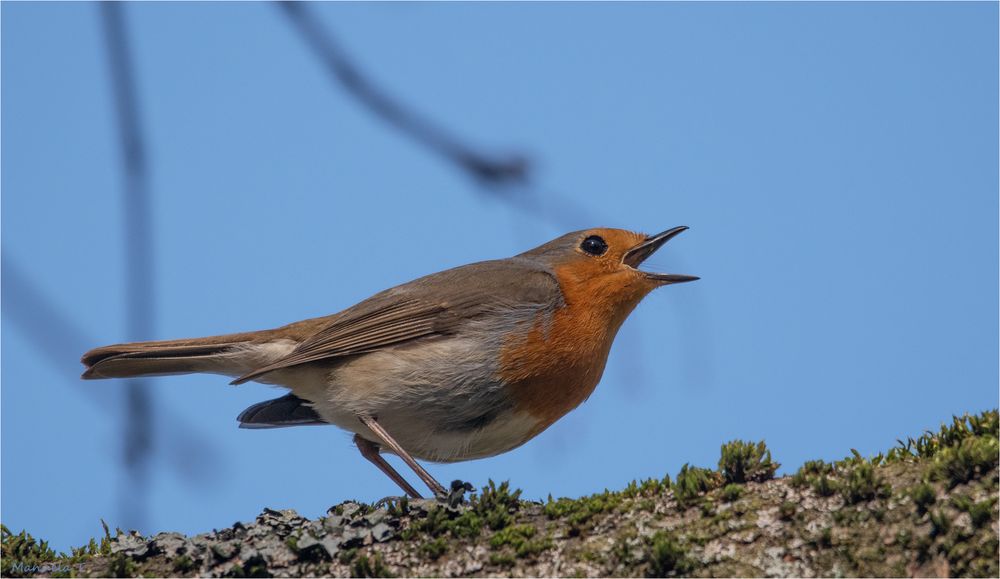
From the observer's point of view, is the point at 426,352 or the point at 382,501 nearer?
the point at 382,501

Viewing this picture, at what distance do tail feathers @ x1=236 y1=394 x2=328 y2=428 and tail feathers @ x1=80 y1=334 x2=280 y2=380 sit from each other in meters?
0.32

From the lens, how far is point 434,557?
3.75m

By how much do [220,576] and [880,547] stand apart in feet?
7.88

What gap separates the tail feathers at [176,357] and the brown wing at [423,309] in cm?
45

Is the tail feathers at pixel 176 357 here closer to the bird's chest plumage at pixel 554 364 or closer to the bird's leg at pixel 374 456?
the bird's leg at pixel 374 456

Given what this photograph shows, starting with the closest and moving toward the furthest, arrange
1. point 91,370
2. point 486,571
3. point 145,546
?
point 486,571 < point 145,546 < point 91,370

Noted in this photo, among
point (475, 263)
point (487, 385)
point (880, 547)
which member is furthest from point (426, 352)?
point (880, 547)

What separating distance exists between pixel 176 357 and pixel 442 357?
6.01 ft

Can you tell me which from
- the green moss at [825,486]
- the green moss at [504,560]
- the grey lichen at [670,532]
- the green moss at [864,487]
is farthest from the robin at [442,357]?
the green moss at [864,487]

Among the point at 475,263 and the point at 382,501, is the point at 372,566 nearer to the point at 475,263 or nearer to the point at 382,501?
the point at 382,501

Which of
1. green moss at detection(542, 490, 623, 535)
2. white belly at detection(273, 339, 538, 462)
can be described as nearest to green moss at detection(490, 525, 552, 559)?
green moss at detection(542, 490, 623, 535)

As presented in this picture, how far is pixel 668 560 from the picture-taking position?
11.0ft

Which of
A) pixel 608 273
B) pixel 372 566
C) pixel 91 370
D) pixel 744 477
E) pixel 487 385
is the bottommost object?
pixel 372 566

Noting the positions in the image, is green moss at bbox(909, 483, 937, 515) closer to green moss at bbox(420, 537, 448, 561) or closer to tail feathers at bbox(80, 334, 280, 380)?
green moss at bbox(420, 537, 448, 561)
